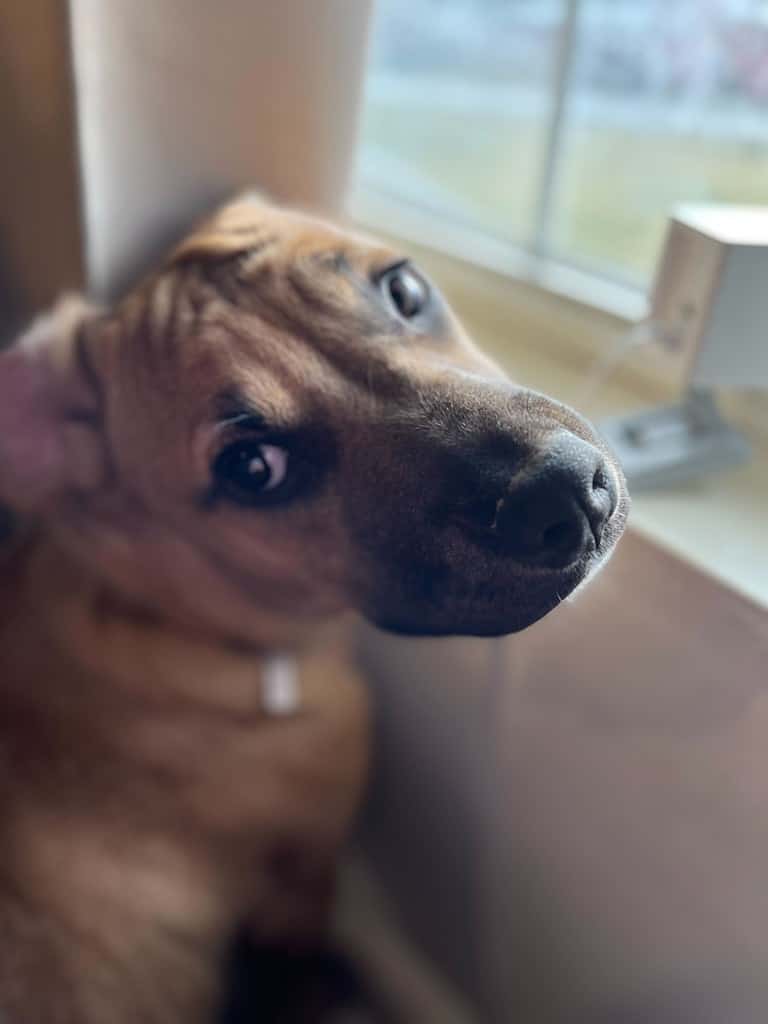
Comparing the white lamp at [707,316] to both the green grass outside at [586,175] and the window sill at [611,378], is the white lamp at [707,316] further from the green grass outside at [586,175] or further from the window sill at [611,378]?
the green grass outside at [586,175]

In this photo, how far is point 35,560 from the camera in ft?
3.79

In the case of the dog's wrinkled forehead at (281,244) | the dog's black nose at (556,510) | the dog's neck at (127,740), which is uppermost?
the dog's wrinkled forehead at (281,244)

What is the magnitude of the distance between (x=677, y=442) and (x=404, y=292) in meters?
0.34

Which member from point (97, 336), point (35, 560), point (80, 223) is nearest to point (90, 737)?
point (35, 560)

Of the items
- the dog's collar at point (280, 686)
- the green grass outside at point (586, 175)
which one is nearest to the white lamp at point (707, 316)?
the green grass outside at point (586, 175)

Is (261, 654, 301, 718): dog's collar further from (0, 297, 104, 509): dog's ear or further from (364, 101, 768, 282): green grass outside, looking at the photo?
(364, 101, 768, 282): green grass outside

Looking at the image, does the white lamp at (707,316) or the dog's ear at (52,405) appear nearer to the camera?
the white lamp at (707,316)

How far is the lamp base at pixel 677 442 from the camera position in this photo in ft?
3.10

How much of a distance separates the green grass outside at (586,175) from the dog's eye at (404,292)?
13.3 inches

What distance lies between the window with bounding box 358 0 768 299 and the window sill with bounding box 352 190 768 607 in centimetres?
7

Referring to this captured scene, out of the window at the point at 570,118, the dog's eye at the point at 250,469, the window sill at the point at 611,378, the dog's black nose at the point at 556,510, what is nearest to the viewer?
the dog's black nose at the point at 556,510

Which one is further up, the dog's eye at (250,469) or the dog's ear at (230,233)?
the dog's ear at (230,233)

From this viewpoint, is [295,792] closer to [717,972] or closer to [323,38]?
[717,972]

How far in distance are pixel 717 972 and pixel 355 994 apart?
64 centimetres
